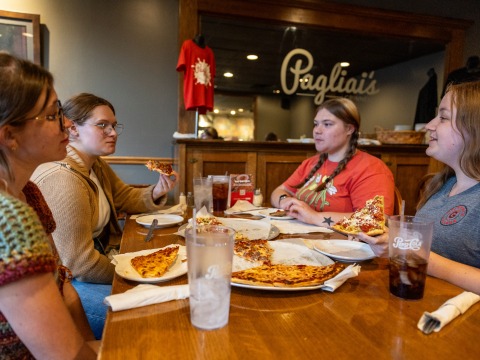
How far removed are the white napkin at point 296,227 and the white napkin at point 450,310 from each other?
29.2 inches

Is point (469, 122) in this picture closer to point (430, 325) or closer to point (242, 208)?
point (430, 325)

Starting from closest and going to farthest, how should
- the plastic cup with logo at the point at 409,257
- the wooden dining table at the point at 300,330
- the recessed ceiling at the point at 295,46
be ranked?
1. the wooden dining table at the point at 300,330
2. the plastic cup with logo at the point at 409,257
3. the recessed ceiling at the point at 295,46

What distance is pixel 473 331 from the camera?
2.41ft

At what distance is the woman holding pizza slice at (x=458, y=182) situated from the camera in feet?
3.98

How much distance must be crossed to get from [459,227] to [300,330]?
838mm

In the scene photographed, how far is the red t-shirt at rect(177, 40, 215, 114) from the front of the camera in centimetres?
360

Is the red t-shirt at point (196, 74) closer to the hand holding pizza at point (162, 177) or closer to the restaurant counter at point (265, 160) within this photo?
the restaurant counter at point (265, 160)

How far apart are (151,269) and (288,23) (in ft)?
12.9

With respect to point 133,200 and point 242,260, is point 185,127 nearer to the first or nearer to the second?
point 133,200

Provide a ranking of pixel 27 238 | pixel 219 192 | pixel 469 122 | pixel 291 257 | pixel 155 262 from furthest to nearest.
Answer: pixel 219 192, pixel 469 122, pixel 291 257, pixel 155 262, pixel 27 238

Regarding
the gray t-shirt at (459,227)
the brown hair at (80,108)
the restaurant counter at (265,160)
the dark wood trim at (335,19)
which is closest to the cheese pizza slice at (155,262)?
the gray t-shirt at (459,227)

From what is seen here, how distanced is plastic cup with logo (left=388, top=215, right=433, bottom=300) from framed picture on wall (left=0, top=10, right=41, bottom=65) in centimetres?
380

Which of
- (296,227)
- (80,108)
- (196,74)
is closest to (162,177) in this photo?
(80,108)

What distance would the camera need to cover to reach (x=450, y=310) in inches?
30.5
